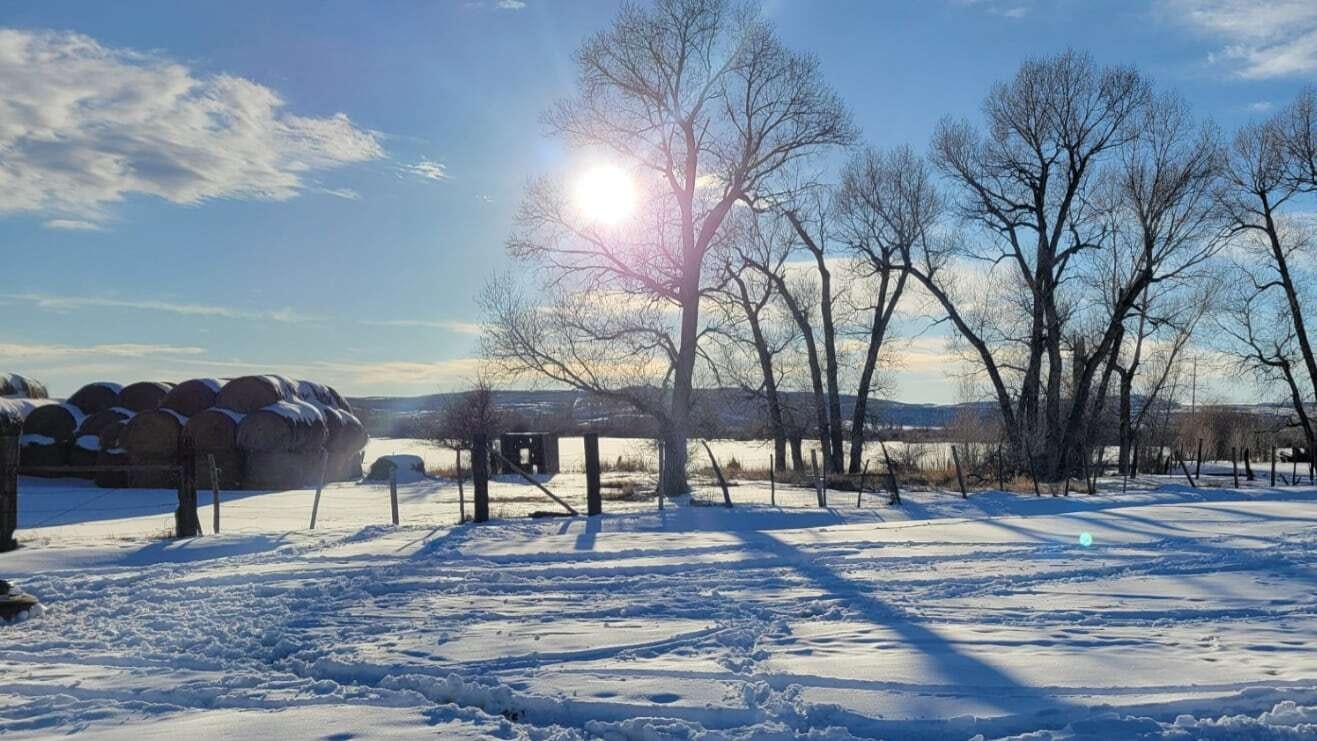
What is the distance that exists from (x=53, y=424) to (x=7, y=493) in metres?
17.6

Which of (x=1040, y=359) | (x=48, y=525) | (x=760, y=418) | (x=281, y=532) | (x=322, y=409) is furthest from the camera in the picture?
(x=760, y=418)

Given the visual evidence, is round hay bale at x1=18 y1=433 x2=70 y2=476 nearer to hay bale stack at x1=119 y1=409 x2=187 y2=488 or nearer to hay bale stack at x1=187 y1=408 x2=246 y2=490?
hay bale stack at x1=119 y1=409 x2=187 y2=488

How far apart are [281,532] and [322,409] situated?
1631 centimetres

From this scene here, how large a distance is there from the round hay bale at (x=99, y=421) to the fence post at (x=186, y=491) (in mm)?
15233

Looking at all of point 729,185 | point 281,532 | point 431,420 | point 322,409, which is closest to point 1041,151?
point 729,185

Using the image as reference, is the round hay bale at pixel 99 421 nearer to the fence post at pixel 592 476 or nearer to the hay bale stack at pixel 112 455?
the hay bale stack at pixel 112 455

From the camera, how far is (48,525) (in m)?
17.0

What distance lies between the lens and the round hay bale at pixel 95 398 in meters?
28.7

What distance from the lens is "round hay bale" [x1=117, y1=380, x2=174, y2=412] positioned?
93.9ft

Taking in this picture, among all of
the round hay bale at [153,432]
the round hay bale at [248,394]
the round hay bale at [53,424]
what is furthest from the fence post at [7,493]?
the round hay bale at [53,424]

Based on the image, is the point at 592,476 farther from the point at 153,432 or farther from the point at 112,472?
the point at 112,472

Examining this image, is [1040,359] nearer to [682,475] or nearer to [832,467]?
[832,467]

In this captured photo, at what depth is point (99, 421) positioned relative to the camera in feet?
89.5

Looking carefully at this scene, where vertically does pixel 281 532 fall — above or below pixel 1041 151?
below
